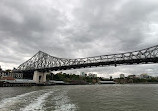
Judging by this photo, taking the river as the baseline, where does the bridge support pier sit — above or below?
above

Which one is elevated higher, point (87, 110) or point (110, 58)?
point (110, 58)

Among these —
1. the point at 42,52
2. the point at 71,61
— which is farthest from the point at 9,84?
the point at 42,52

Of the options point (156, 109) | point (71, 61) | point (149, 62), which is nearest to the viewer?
point (156, 109)

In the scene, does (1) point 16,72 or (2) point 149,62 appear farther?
(1) point 16,72

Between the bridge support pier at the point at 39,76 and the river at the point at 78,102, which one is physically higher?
the bridge support pier at the point at 39,76

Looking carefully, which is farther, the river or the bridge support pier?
the bridge support pier

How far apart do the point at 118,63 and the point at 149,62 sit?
1330 centimetres

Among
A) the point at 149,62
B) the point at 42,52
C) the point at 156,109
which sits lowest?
the point at 156,109

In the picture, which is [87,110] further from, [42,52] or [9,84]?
[42,52]

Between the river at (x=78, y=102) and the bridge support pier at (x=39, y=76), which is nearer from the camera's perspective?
the river at (x=78, y=102)

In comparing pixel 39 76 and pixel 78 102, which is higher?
pixel 39 76

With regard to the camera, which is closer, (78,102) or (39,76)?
(78,102)

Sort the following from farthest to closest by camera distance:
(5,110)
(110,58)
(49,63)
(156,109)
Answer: (49,63) < (110,58) < (156,109) < (5,110)

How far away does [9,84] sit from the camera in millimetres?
72812
